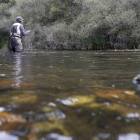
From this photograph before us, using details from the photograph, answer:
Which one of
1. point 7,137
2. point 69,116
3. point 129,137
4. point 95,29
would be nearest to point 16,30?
point 69,116

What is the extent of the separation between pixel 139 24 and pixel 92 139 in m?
21.6

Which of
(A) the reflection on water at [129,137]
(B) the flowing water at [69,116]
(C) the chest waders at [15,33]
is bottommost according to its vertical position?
(A) the reflection on water at [129,137]

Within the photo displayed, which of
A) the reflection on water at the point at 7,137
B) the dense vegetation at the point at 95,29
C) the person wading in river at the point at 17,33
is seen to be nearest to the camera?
the reflection on water at the point at 7,137

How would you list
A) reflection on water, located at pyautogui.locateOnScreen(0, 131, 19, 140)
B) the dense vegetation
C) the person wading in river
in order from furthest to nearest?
1. the dense vegetation
2. the person wading in river
3. reflection on water, located at pyautogui.locateOnScreen(0, 131, 19, 140)

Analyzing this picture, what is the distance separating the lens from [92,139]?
2.73 ft

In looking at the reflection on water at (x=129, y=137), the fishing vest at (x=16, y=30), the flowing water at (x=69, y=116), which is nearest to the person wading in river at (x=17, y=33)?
the fishing vest at (x=16, y=30)

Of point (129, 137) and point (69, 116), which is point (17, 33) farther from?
point (129, 137)

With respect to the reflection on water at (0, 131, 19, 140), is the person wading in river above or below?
above

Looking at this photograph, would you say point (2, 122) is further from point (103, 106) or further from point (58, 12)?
point (58, 12)

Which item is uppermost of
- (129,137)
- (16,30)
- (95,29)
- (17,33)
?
(95,29)

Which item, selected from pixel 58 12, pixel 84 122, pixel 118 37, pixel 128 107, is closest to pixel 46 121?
pixel 84 122

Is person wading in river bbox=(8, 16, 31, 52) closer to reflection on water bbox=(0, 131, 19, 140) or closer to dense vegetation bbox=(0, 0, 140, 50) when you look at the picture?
reflection on water bbox=(0, 131, 19, 140)

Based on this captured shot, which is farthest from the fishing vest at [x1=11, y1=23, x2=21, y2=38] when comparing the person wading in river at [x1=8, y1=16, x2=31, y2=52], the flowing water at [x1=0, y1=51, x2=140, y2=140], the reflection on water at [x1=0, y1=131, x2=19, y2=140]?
the reflection on water at [x1=0, y1=131, x2=19, y2=140]

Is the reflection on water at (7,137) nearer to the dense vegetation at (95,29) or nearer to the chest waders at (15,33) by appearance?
the chest waders at (15,33)
